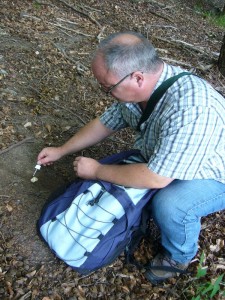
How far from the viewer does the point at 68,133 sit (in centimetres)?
346

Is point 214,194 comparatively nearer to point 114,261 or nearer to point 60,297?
point 114,261

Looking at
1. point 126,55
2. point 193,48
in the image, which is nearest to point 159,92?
point 126,55

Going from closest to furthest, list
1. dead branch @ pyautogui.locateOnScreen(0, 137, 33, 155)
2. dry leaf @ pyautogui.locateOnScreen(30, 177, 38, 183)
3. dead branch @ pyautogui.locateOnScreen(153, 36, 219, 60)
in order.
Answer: dry leaf @ pyautogui.locateOnScreen(30, 177, 38, 183), dead branch @ pyautogui.locateOnScreen(0, 137, 33, 155), dead branch @ pyautogui.locateOnScreen(153, 36, 219, 60)

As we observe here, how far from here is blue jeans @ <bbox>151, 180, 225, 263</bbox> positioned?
2.21 m

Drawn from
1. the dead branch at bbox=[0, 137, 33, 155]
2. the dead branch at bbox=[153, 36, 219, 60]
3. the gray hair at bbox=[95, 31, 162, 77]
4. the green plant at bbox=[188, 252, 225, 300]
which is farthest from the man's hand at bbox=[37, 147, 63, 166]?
the dead branch at bbox=[153, 36, 219, 60]

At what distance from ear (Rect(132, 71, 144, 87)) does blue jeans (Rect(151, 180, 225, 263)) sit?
62 centimetres

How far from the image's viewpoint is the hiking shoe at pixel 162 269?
249cm

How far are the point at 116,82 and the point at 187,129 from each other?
442mm

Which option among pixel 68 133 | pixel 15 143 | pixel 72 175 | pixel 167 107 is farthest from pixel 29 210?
pixel 167 107

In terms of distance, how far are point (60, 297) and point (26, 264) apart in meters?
0.29

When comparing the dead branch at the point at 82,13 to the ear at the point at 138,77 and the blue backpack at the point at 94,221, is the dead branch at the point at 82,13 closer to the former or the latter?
the blue backpack at the point at 94,221

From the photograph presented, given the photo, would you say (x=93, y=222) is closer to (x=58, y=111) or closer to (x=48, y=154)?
(x=48, y=154)

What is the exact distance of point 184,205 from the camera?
86.7 inches

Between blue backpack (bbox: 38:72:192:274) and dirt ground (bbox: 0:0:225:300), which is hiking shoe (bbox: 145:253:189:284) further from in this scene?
blue backpack (bbox: 38:72:192:274)
